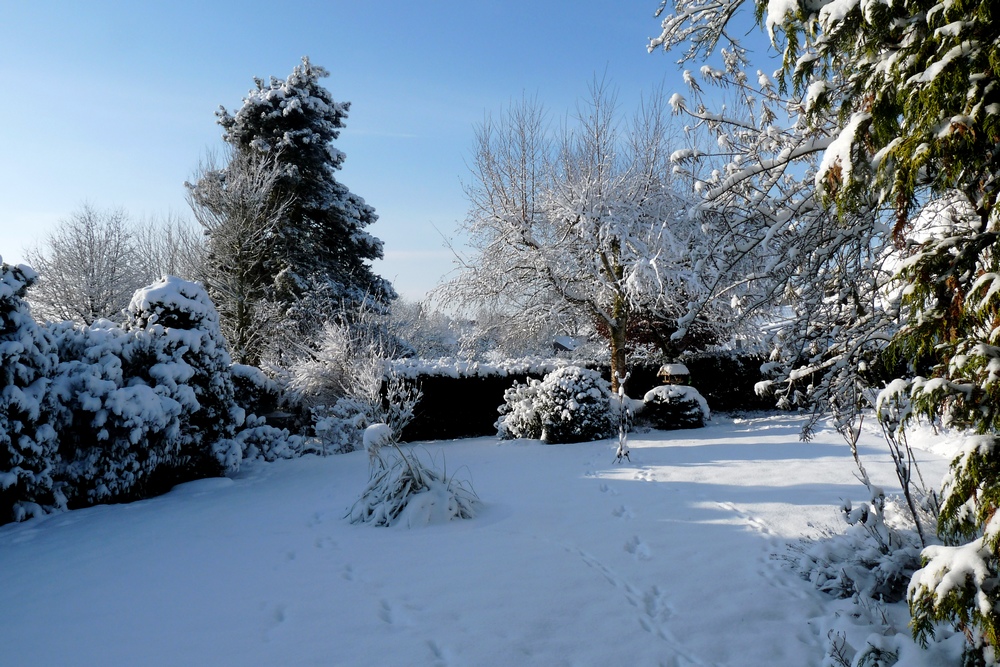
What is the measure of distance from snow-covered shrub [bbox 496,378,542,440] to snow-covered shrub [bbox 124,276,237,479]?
4.34 m

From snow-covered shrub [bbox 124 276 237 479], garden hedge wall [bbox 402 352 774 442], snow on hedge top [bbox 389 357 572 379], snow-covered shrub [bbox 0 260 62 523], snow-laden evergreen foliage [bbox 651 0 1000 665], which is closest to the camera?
snow-laden evergreen foliage [bbox 651 0 1000 665]

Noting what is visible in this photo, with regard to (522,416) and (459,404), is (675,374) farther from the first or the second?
(459,404)

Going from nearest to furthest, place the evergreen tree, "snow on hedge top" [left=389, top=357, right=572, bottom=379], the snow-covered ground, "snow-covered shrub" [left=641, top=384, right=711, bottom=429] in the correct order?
the snow-covered ground < "snow-covered shrub" [left=641, top=384, right=711, bottom=429] < "snow on hedge top" [left=389, top=357, right=572, bottom=379] < the evergreen tree

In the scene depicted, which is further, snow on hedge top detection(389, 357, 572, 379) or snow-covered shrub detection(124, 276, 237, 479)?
snow on hedge top detection(389, 357, 572, 379)

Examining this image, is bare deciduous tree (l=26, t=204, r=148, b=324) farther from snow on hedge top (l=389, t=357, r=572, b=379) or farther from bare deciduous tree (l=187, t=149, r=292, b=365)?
snow on hedge top (l=389, t=357, r=572, b=379)

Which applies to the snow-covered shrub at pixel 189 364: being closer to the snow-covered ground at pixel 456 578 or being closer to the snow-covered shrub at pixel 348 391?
the snow-covered ground at pixel 456 578

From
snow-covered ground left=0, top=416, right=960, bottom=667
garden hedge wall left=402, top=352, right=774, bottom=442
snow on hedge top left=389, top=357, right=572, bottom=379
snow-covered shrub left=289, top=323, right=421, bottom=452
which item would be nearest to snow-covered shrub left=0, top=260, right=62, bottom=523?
snow-covered ground left=0, top=416, right=960, bottom=667

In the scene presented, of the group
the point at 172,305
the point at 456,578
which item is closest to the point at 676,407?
the point at 456,578

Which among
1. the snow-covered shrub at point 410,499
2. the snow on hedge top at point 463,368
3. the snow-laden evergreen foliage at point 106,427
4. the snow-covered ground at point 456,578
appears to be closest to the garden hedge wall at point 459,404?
the snow on hedge top at point 463,368

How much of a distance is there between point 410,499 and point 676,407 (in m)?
6.57

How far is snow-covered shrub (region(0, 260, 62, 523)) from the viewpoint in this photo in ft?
17.8

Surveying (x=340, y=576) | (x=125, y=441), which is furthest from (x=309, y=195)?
(x=340, y=576)

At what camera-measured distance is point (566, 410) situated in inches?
368

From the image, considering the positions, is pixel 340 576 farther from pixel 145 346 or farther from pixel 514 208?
pixel 514 208
